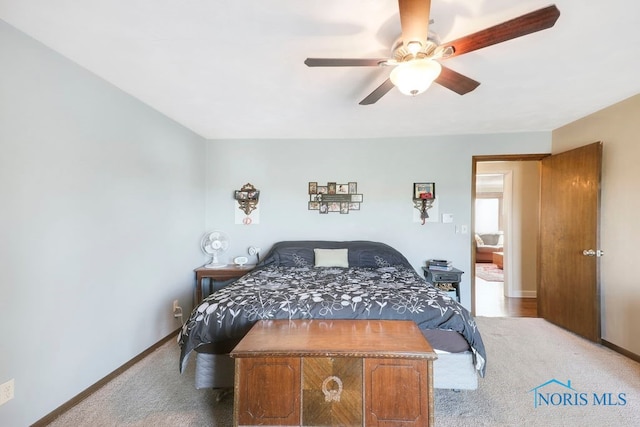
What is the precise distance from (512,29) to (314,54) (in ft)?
3.49

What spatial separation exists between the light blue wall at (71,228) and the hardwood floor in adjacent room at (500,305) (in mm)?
4029

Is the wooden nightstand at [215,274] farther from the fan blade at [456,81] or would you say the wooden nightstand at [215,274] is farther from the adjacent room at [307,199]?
the fan blade at [456,81]

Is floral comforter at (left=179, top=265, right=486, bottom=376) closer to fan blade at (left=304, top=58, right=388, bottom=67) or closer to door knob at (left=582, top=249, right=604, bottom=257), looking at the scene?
fan blade at (left=304, top=58, right=388, bottom=67)

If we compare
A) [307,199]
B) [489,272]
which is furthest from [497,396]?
[489,272]

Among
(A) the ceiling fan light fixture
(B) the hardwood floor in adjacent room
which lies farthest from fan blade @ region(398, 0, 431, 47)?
(B) the hardwood floor in adjacent room

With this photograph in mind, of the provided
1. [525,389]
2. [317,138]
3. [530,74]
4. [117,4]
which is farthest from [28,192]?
[525,389]

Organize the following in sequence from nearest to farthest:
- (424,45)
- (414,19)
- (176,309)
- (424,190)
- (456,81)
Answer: (414,19), (424,45), (456,81), (176,309), (424,190)

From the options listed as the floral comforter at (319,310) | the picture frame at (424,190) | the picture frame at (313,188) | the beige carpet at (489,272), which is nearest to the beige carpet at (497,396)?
the floral comforter at (319,310)

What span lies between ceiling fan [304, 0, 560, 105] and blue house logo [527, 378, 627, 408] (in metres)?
2.22

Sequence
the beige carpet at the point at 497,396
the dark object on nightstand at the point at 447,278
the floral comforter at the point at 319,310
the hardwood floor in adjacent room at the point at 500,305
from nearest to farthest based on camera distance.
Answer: the beige carpet at the point at 497,396, the floral comforter at the point at 319,310, the dark object on nightstand at the point at 447,278, the hardwood floor in adjacent room at the point at 500,305

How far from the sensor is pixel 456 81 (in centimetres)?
161

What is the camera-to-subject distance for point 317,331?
1595 millimetres

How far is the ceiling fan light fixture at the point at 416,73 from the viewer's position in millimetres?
1349

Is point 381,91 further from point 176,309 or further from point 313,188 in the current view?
point 176,309
